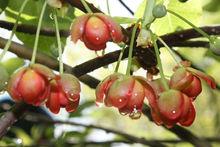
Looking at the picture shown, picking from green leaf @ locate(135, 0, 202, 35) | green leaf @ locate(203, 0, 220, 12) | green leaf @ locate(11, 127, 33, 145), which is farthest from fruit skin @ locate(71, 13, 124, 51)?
green leaf @ locate(11, 127, 33, 145)

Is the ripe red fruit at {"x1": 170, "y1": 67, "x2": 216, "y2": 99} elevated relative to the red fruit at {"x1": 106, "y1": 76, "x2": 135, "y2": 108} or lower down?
elevated

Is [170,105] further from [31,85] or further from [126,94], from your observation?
[31,85]

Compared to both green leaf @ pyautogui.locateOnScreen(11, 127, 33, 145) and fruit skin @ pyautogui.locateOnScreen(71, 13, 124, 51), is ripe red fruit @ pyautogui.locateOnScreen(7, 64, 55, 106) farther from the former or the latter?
green leaf @ pyautogui.locateOnScreen(11, 127, 33, 145)

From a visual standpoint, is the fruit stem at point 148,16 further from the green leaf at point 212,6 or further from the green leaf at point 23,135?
the green leaf at point 23,135

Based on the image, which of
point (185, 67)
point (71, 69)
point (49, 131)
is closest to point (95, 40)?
point (185, 67)

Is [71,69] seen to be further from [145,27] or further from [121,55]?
[145,27]

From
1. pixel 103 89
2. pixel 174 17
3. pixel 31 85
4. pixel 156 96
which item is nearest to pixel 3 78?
pixel 31 85
